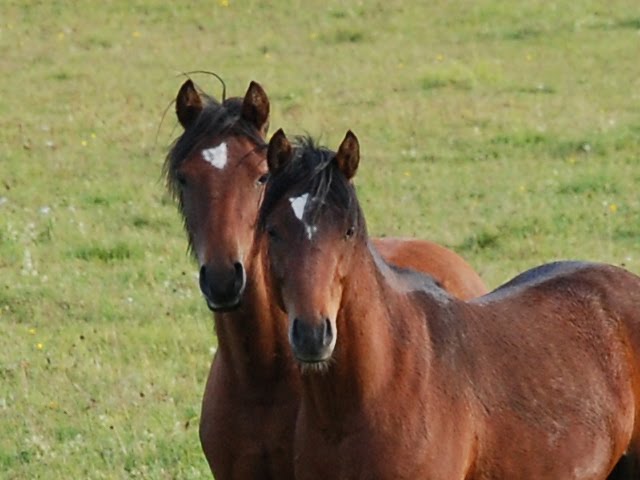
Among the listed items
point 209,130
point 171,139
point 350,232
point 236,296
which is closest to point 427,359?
point 350,232

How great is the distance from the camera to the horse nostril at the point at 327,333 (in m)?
4.78

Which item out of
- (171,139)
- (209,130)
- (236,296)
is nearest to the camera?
(236,296)

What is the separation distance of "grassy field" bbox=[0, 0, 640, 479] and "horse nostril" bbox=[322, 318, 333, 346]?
2.51 metres

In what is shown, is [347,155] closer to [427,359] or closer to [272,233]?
[272,233]

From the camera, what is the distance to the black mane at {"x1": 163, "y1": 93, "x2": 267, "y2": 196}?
19.9 feet

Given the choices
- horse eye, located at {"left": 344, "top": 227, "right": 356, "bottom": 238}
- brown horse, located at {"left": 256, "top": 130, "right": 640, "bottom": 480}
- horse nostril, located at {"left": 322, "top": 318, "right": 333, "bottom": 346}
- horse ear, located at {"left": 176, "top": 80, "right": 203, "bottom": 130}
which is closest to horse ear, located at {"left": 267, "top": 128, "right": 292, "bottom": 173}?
brown horse, located at {"left": 256, "top": 130, "right": 640, "bottom": 480}

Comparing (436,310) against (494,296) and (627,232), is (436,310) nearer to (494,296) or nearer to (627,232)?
(494,296)

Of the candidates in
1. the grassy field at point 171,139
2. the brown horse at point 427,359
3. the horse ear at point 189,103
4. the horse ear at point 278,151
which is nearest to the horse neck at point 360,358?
the brown horse at point 427,359

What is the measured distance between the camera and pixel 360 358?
524 cm

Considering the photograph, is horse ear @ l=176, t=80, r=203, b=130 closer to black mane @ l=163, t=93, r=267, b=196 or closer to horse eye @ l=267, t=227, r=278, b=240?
black mane @ l=163, t=93, r=267, b=196

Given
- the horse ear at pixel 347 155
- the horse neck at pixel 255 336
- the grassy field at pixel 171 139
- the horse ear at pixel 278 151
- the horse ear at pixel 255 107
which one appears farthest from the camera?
the grassy field at pixel 171 139

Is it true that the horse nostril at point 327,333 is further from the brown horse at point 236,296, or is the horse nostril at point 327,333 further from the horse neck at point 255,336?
the horse neck at point 255,336

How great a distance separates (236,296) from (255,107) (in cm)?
95

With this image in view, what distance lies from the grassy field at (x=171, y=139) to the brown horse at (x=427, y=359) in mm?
1955
